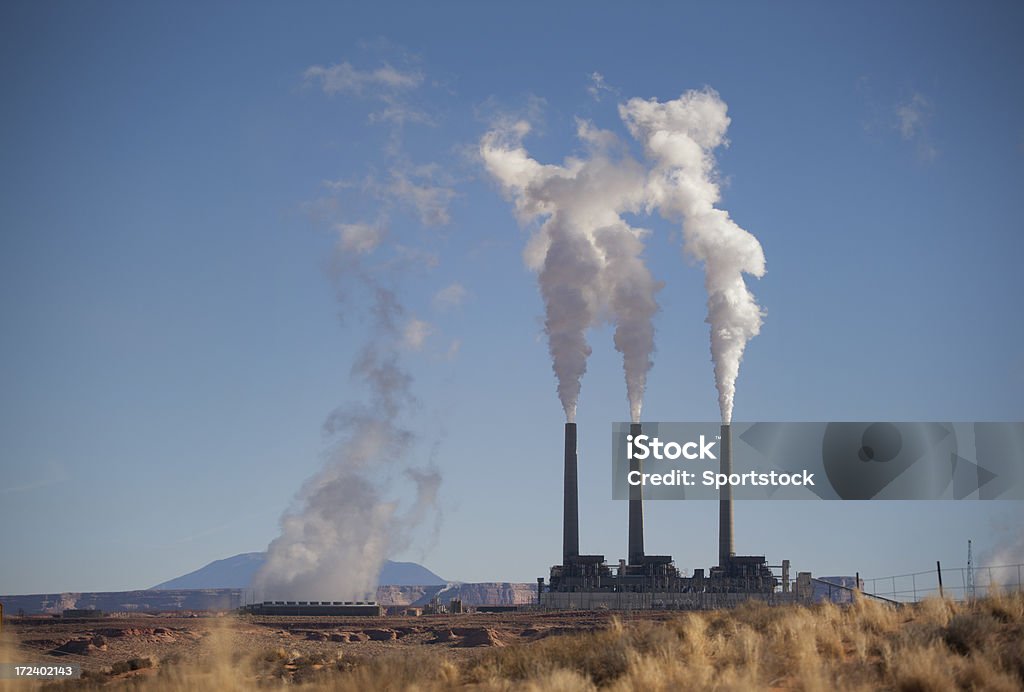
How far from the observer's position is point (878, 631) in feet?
69.3

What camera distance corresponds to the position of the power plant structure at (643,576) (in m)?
79.7

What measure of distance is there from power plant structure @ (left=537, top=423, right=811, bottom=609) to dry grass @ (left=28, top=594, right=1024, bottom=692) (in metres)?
55.9

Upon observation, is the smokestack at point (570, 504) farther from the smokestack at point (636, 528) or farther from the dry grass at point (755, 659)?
the dry grass at point (755, 659)

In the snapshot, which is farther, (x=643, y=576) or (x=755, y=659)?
(x=643, y=576)

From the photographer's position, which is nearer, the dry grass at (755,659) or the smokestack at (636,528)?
the dry grass at (755,659)

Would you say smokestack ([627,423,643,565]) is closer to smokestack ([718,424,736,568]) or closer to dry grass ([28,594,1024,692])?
smokestack ([718,424,736,568])

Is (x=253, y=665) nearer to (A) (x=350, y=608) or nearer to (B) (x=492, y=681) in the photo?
(B) (x=492, y=681)

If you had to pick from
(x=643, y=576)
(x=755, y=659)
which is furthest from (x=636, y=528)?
(x=755, y=659)

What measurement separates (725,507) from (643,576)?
8284 mm

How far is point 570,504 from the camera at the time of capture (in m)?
85.7

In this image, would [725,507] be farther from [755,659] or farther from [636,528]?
[755,659]

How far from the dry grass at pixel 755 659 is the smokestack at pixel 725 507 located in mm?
56659

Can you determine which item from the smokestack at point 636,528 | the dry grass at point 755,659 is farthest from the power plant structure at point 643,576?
the dry grass at point 755,659

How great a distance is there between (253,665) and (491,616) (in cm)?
4430
